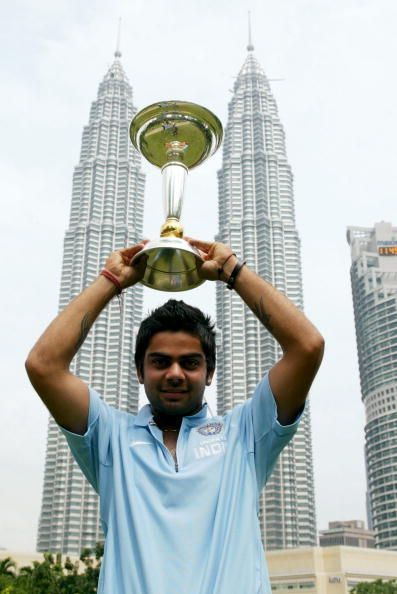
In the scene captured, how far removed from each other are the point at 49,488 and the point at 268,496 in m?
22.5

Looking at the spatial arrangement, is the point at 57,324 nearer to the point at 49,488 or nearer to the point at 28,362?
the point at 28,362

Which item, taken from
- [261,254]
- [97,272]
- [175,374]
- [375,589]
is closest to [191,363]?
[175,374]

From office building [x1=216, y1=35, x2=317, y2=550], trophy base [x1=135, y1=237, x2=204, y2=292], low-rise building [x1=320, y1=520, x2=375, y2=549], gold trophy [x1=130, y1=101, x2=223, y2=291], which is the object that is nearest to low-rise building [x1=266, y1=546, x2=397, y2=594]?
office building [x1=216, y1=35, x2=317, y2=550]

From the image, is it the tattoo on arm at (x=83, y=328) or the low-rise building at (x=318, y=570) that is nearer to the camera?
the tattoo on arm at (x=83, y=328)

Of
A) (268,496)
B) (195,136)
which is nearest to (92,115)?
(268,496)

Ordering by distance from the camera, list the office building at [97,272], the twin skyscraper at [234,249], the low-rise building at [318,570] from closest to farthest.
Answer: the low-rise building at [318,570] < the office building at [97,272] < the twin skyscraper at [234,249]

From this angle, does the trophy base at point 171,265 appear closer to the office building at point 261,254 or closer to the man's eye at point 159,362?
the man's eye at point 159,362

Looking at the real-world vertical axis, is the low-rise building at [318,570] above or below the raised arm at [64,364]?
below

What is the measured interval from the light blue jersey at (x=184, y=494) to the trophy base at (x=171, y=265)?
0.59 metres

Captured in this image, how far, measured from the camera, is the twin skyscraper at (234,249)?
61656mm

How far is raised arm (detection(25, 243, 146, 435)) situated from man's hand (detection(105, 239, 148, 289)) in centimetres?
16

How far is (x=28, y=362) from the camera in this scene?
2283 mm

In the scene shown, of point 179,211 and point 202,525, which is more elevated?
point 179,211

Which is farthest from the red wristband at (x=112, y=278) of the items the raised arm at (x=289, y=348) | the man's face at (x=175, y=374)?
Result: the raised arm at (x=289, y=348)
